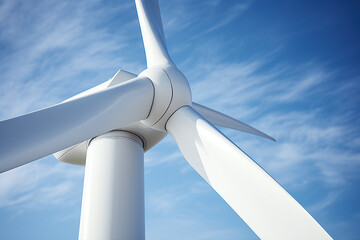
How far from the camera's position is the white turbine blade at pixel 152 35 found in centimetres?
650

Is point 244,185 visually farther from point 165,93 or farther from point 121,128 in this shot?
point 121,128

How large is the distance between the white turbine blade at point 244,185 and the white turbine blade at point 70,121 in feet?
3.04

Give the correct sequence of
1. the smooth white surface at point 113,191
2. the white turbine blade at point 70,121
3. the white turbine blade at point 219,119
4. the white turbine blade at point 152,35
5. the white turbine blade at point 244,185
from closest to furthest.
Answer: the white turbine blade at point 70,121, the white turbine blade at point 244,185, the smooth white surface at point 113,191, the white turbine blade at point 152,35, the white turbine blade at point 219,119

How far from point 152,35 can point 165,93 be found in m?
1.68

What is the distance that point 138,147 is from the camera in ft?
21.9

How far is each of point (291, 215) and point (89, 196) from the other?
3544 millimetres

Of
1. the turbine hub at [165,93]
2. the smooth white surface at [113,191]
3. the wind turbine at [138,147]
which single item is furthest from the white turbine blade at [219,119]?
the smooth white surface at [113,191]

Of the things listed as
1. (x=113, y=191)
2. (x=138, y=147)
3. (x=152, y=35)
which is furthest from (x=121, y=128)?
(x=152, y=35)

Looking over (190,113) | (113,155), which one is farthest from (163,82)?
(113,155)

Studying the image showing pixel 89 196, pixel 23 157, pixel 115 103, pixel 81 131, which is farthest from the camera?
pixel 89 196

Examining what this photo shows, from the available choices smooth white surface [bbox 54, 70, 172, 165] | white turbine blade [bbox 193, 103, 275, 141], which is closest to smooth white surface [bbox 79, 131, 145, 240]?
smooth white surface [bbox 54, 70, 172, 165]

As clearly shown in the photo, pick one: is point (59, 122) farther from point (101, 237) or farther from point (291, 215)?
point (291, 215)

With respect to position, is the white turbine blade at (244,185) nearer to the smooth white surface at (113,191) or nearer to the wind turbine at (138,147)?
the wind turbine at (138,147)

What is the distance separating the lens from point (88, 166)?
6.32 meters
